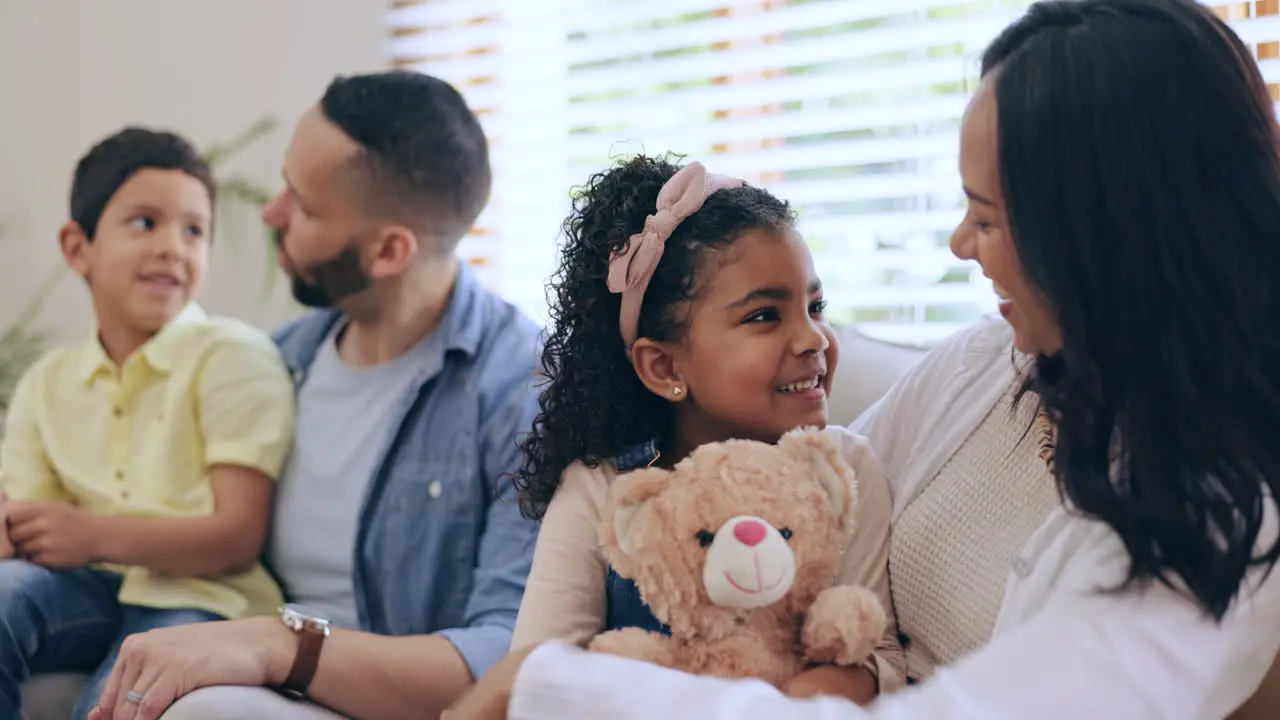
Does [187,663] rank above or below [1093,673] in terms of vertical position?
below

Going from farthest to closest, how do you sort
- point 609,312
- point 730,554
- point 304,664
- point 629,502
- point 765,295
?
1. point 304,664
2. point 609,312
3. point 765,295
4. point 629,502
5. point 730,554

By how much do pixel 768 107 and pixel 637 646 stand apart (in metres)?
1.60

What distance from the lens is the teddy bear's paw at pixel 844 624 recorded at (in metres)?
1.05

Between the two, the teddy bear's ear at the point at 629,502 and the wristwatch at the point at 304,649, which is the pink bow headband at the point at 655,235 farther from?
the wristwatch at the point at 304,649

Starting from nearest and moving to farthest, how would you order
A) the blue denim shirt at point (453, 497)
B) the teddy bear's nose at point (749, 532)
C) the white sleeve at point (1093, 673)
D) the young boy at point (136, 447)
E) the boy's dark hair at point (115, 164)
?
the white sleeve at point (1093, 673) → the teddy bear's nose at point (749, 532) → the blue denim shirt at point (453, 497) → the young boy at point (136, 447) → the boy's dark hair at point (115, 164)

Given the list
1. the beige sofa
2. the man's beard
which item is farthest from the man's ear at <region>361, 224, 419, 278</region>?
the beige sofa

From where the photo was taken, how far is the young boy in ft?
5.97

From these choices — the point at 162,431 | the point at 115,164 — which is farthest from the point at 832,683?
the point at 115,164

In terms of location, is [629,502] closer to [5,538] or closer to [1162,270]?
[1162,270]

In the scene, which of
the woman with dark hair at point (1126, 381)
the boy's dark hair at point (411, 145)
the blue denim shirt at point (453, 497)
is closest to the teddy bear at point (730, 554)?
the woman with dark hair at point (1126, 381)

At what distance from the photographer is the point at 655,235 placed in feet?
4.37

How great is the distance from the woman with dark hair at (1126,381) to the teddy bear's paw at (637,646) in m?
0.08

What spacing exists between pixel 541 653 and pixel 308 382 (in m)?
1.12

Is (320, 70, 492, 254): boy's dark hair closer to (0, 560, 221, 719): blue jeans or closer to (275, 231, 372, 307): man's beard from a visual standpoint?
(275, 231, 372, 307): man's beard
